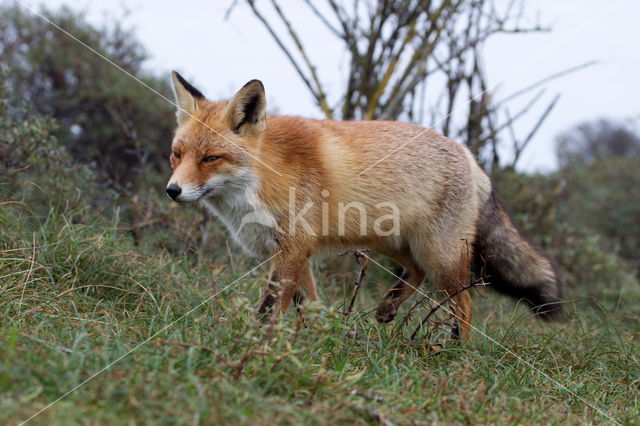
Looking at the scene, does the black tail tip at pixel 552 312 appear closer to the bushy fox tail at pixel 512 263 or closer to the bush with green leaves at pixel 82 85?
the bushy fox tail at pixel 512 263

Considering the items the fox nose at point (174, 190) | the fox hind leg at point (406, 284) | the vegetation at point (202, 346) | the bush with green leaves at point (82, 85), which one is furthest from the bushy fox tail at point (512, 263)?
the bush with green leaves at point (82, 85)

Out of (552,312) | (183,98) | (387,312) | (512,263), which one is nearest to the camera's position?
(183,98)

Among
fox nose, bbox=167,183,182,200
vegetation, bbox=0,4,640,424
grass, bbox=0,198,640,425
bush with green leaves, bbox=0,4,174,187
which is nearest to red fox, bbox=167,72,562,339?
fox nose, bbox=167,183,182,200

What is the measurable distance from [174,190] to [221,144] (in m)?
0.49

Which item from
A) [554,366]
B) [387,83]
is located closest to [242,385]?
[554,366]

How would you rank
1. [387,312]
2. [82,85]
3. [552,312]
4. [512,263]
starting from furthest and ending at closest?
[82,85] → [512,263] → [387,312] → [552,312]

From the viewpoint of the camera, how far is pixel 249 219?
3768mm

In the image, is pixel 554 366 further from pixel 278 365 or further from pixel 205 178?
pixel 205 178

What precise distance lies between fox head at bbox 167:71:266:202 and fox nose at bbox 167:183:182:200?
2.6 inches

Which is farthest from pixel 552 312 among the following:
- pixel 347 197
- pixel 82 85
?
pixel 82 85

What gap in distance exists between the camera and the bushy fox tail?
4309 millimetres

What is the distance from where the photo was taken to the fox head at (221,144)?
3.57 metres

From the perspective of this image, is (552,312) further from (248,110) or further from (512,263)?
(248,110)

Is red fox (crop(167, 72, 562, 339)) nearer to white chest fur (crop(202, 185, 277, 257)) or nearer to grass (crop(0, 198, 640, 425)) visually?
white chest fur (crop(202, 185, 277, 257))
